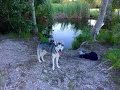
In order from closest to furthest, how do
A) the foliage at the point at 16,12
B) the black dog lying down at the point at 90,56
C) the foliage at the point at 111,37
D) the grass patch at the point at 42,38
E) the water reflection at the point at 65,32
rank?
the black dog lying down at the point at 90,56, the foliage at the point at 111,37, the grass patch at the point at 42,38, the foliage at the point at 16,12, the water reflection at the point at 65,32

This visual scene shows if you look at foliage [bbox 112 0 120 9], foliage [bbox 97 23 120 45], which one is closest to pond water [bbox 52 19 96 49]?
foliage [bbox 112 0 120 9]

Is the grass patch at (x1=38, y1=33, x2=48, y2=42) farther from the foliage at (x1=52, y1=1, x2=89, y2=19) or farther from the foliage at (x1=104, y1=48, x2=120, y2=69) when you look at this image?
the foliage at (x1=52, y1=1, x2=89, y2=19)

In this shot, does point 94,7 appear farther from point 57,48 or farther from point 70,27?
point 57,48

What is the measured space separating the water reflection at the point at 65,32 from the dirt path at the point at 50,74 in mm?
6290

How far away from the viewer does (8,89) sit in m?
6.19

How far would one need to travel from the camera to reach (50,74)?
22.0 feet

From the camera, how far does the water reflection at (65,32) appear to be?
15.1 meters

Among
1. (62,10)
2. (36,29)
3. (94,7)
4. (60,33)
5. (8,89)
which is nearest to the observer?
(8,89)

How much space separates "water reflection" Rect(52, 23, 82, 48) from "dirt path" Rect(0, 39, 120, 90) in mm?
6290

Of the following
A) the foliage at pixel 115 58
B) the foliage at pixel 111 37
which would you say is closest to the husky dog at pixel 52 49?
the foliage at pixel 115 58

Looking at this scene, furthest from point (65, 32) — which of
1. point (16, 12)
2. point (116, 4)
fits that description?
point (16, 12)

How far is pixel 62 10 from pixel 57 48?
570 inches

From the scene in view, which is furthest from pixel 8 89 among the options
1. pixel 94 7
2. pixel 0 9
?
pixel 94 7

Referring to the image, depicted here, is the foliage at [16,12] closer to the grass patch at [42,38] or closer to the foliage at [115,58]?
the grass patch at [42,38]
